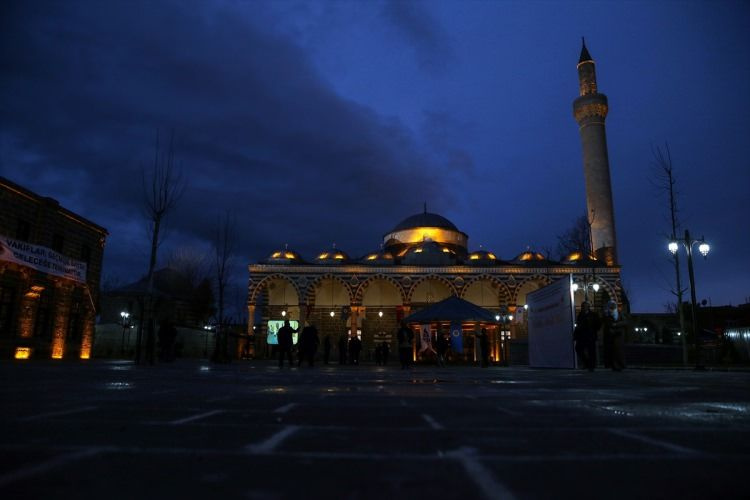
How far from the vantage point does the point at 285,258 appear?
4134 cm

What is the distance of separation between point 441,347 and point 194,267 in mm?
39973

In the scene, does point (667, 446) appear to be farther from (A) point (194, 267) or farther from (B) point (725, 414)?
(A) point (194, 267)

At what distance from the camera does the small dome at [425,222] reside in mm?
50062

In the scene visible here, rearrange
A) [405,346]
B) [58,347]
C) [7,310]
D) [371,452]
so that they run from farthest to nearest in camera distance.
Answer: [58,347]
[7,310]
[405,346]
[371,452]

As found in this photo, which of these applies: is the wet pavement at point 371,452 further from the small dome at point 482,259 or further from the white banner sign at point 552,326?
the small dome at point 482,259

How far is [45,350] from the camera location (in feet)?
65.2

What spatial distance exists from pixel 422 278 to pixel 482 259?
655cm

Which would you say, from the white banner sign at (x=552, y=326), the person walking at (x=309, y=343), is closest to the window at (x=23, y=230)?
the person walking at (x=309, y=343)

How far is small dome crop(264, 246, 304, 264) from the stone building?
57.2 feet

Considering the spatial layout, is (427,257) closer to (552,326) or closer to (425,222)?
(425,222)

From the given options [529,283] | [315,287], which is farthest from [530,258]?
[315,287]

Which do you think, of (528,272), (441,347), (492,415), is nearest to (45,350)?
(441,347)

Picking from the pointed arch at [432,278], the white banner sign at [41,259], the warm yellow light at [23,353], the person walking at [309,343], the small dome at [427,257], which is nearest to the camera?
the person walking at [309,343]

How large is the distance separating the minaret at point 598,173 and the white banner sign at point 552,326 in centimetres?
2656
